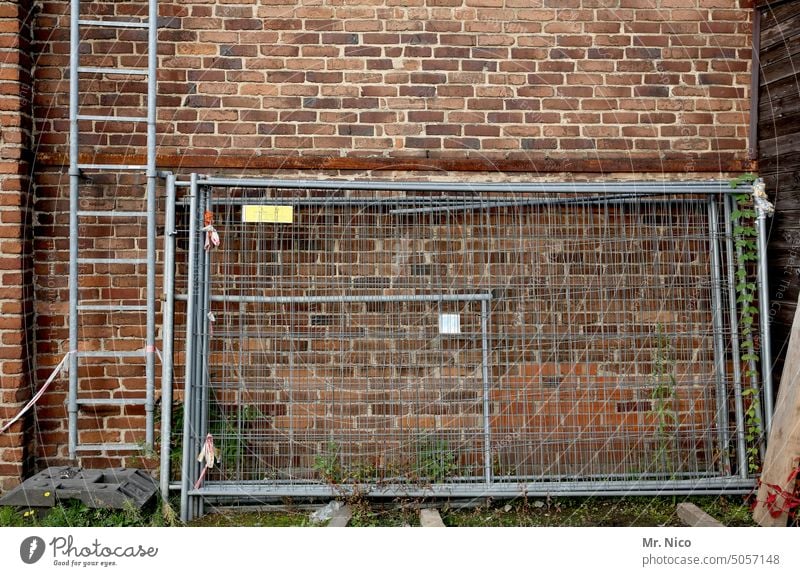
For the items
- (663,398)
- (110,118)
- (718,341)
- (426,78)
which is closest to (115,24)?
(110,118)

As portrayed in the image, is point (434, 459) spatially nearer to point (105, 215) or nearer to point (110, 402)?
point (110, 402)

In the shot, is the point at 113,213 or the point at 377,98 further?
the point at 377,98

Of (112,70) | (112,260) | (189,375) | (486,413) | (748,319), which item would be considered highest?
(112,70)

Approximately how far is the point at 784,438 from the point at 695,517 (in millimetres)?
723

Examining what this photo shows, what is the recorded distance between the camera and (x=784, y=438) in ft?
13.7

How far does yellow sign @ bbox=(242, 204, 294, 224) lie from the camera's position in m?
4.52

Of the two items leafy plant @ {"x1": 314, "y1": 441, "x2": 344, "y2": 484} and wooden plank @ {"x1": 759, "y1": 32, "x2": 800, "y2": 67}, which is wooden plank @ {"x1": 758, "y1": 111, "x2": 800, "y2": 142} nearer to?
wooden plank @ {"x1": 759, "y1": 32, "x2": 800, "y2": 67}

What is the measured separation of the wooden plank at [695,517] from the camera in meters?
4.21

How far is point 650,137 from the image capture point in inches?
201

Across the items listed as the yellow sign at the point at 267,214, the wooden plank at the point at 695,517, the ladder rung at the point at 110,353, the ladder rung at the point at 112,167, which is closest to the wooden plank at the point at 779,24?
the wooden plank at the point at 695,517

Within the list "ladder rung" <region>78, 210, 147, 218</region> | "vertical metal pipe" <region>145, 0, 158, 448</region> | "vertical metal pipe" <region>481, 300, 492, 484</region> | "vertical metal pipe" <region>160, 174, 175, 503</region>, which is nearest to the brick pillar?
"ladder rung" <region>78, 210, 147, 218</region>

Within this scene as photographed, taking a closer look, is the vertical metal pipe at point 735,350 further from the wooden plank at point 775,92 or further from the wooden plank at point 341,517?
the wooden plank at point 341,517
